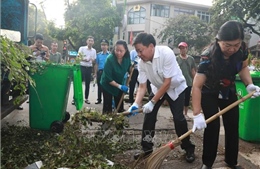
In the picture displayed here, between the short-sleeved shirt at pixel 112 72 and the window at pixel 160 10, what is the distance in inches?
946

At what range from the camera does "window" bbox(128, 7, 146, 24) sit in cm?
2808

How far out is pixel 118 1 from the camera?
30375 mm

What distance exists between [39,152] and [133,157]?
1.11 metres

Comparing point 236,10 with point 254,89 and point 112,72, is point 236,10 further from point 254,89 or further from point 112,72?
point 254,89

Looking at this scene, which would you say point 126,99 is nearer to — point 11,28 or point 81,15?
point 11,28

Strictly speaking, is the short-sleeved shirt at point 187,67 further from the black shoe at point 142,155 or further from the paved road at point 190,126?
the black shoe at point 142,155

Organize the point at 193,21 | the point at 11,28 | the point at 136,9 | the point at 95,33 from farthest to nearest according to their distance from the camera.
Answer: the point at 136,9, the point at 95,33, the point at 193,21, the point at 11,28

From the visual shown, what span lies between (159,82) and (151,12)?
25.4 m

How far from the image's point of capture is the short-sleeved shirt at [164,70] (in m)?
2.98

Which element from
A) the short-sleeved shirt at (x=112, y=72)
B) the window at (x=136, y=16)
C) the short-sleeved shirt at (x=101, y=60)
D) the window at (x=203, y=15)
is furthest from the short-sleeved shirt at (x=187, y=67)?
the window at (x=203, y=15)

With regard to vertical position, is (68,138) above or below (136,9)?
below

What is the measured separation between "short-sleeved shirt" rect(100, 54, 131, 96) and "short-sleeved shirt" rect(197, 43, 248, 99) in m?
1.98

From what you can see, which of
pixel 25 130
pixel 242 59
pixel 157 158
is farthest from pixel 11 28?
pixel 242 59

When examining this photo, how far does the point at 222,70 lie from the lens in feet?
8.45
